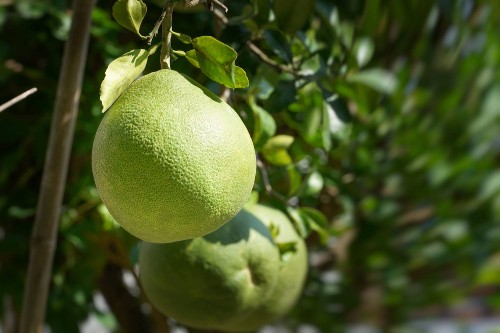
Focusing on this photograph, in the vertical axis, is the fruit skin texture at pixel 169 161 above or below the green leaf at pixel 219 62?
below

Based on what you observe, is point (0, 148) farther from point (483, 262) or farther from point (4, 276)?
point (483, 262)

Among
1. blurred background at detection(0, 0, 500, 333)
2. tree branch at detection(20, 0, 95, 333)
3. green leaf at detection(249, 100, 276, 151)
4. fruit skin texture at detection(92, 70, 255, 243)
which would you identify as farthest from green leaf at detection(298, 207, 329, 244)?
fruit skin texture at detection(92, 70, 255, 243)

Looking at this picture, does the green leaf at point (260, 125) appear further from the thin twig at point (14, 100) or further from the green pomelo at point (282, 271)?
the thin twig at point (14, 100)

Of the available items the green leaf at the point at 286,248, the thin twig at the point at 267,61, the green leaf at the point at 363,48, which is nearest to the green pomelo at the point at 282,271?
the green leaf at the point at 286,248

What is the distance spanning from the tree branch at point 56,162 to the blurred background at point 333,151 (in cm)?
8

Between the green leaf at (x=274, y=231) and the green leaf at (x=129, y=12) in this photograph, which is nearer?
the green leaf at (x=129, y=12)

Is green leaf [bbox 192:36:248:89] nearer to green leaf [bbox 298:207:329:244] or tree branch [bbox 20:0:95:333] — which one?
tree branch [bbox 20:0:95:333]

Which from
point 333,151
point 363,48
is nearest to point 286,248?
point 333,151

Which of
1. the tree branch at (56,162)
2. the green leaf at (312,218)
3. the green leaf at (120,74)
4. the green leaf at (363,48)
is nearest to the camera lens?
the green leaf at (120,74)

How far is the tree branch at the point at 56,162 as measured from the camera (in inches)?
27.6

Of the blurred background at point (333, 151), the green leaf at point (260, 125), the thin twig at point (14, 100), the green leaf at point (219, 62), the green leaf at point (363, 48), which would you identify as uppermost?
the green leaf at point (219, 62)

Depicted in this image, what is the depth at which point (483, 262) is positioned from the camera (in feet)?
6.24

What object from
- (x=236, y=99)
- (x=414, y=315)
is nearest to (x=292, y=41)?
(x=236, y=99)

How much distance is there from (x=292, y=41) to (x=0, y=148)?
474 mm
